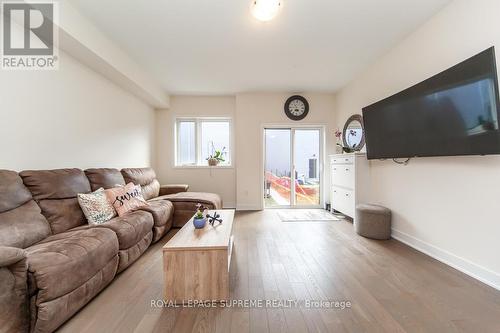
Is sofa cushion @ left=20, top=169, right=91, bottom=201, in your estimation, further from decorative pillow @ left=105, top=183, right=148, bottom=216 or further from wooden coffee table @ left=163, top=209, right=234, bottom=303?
wooden coffee table @ left=163, top=209, right=234, bottom=303

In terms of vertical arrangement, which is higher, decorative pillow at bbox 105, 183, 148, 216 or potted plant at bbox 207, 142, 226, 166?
potted plant at bbox 207, 142, 226, 166

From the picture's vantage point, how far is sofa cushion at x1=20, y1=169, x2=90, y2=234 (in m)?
1.92

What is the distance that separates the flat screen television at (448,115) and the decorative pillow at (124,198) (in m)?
3.39

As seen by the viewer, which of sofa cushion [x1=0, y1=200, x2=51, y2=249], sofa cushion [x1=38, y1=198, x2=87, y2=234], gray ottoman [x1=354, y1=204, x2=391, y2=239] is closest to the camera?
sofa cushion [x1=0, y1=200, x2=51, y2=249]

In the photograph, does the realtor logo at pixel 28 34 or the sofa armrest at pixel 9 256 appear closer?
the sofa armrest at pixel 9 256

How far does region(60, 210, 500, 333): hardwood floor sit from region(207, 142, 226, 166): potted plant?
2.49 meters

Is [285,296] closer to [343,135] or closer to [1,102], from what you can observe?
[1,102]

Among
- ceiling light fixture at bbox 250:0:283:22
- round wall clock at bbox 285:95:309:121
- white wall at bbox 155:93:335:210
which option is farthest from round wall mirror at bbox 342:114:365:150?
ceiling light fixture at bbox 250:0:283:22

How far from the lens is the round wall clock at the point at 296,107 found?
15.6ft

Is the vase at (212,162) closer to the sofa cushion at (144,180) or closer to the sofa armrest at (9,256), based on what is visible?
the sofa cushion at (144,180)

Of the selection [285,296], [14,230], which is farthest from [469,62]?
[14,230]

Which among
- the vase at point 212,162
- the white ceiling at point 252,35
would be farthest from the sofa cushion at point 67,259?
the vase at point 212,162

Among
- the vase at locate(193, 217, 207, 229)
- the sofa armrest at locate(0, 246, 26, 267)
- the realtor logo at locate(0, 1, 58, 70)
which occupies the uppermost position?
the realtor logo at locate(0, 1, 58, 70)

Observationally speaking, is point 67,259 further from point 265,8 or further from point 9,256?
point 265,8
